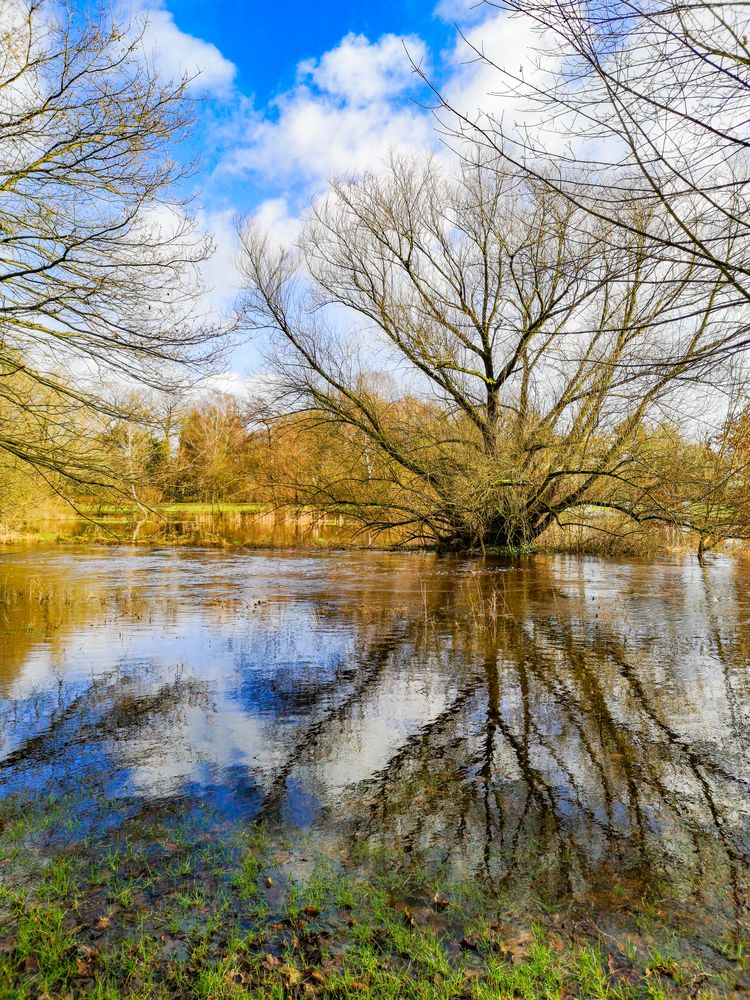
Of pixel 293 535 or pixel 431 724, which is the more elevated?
pixel 293 535

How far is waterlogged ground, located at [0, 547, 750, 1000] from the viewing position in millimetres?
3158

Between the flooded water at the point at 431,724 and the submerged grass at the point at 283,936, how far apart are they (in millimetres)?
366

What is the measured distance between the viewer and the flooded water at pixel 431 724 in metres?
4.28

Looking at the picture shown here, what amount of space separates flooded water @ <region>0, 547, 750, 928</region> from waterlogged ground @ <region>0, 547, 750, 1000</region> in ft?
0.10

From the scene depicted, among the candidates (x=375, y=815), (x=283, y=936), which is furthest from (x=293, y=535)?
(x=283, y=936)

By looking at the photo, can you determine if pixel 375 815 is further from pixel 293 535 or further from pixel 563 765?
pixel 293 535

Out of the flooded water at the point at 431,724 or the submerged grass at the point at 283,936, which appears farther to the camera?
the flooded water at the point at 431,724

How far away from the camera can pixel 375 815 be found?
4574mm

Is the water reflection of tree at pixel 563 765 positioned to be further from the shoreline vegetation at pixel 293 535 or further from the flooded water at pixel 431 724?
the shoreline vegetation at pixel 293 535

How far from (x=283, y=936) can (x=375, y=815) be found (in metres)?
1.31

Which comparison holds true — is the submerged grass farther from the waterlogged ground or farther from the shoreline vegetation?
the shoreline vegetation

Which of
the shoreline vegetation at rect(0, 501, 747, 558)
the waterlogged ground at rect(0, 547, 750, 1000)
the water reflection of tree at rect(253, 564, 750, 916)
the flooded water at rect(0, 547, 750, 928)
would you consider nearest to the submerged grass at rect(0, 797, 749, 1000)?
the waterlogged ground at rect(0, 547, 750, 1000)

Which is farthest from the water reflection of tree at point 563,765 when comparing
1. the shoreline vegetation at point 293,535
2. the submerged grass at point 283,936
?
the shoreline vegetation at point 293,535

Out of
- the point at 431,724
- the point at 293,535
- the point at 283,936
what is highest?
the point at 293,535
